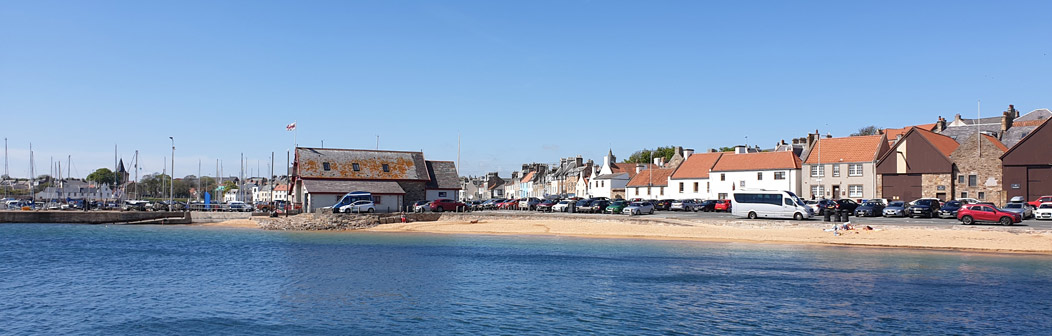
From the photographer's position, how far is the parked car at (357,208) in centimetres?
7175

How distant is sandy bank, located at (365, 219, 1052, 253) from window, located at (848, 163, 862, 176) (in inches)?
1256

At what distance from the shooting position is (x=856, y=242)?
148ft

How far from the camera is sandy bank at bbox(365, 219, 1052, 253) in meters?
42.5

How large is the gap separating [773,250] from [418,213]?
120 ft

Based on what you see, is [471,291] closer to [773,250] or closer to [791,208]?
[773,250]

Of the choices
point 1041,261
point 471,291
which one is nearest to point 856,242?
point 1041,261

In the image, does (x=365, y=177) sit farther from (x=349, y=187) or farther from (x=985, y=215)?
(x=985, y=215)

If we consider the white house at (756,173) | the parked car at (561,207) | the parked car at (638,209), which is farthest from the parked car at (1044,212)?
the parked car at (561,207)

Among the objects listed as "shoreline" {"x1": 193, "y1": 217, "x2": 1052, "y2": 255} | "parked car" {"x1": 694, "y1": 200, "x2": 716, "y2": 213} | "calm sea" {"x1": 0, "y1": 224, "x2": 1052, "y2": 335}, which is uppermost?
"parked car" {"x1": 694, "y1": 200, "x2": 716, "y2": 213}

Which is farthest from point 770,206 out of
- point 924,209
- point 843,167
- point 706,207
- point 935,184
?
point 843,167

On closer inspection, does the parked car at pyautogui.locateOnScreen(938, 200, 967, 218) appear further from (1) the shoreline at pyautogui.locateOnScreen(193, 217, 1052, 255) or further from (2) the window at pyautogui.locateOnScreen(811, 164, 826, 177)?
(2) the window at pyautogui.locateOnScreen(811, 164, 826, 177)

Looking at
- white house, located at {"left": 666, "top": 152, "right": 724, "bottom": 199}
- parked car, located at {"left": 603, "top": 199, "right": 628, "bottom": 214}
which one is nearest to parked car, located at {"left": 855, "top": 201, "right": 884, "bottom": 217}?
parked car, located at {"left": 603, "top": 199, "right": 628, "bottom": 214}

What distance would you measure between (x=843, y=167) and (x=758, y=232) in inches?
1431

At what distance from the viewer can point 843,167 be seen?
82.1 metres
